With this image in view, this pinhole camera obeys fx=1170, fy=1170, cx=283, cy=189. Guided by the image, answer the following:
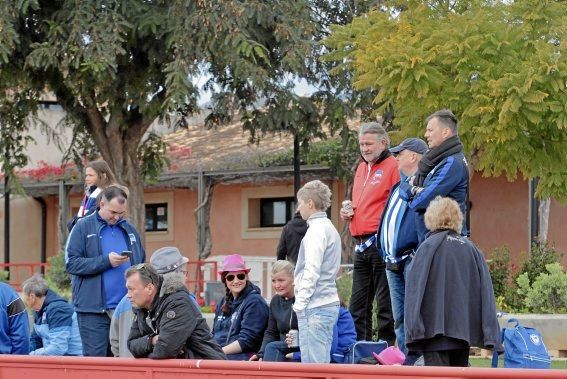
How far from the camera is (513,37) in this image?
15172mm

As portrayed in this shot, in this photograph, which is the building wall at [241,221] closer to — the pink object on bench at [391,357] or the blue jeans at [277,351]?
the blue jeans at [277,351]

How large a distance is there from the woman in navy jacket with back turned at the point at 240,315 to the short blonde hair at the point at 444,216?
2634 millimetres

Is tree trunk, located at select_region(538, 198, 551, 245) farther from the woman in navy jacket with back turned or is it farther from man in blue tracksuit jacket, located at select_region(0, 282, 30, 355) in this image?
man in blue tracksuit jacket, located at select_region(0, 282, 30, 355)

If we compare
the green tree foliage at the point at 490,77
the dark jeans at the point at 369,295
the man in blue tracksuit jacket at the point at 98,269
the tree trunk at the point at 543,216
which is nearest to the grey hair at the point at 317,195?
the dark jeans at the point at 369,295

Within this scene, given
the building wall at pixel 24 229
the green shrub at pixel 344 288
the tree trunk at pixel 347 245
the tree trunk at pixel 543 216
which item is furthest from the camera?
the building wall at pixel 24 229

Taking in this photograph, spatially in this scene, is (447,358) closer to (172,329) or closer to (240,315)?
(172,329)

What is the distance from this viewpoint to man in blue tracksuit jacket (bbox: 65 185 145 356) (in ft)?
30.0

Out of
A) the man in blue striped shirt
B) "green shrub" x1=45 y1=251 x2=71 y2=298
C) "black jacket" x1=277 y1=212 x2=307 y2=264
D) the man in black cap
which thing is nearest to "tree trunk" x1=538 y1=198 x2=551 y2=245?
"green shrub" x1=45 y1=251 x2=71 y2=298

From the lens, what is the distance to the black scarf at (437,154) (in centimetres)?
804

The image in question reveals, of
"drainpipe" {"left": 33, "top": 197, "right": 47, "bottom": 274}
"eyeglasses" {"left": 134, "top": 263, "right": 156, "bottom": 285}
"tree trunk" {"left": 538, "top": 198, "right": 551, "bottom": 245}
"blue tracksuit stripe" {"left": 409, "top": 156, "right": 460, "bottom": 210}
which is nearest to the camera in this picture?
"eyeglasses" {"left": 134, "top": 263, "right": 156, "bottom": 285}

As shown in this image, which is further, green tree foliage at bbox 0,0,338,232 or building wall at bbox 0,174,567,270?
building wall at bbox 0,174,567,270

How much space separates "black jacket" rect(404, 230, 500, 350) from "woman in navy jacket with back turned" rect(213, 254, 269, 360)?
255 cm

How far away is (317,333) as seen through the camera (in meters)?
8.47

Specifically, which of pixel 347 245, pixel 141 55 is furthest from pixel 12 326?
pixel 347 245
